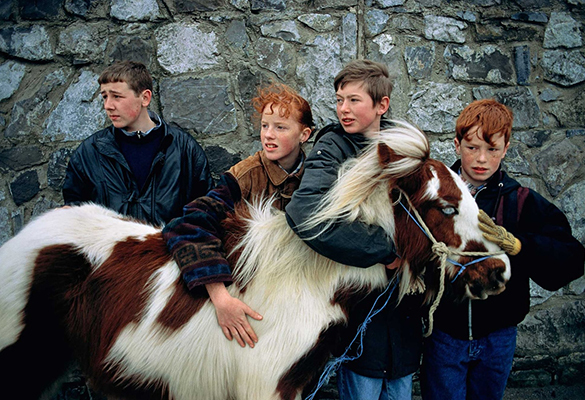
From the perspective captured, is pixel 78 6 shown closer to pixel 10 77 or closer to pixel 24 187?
pixel 10 77

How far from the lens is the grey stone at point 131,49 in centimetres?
Answer: 277

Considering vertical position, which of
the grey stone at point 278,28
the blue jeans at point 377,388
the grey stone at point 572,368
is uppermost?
the grey stone at point 278,28

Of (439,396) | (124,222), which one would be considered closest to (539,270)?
(439,396)

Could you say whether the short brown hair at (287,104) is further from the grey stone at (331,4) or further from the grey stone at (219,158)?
the grey stone at (331,4)

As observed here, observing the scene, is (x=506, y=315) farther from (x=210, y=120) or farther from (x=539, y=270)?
(x=210, y=120)

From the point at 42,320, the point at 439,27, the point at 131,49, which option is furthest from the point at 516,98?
the point at 42,320

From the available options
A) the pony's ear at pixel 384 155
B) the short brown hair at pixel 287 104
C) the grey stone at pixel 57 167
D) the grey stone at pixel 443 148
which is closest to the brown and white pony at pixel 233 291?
the pony's ear at pixel 384 155

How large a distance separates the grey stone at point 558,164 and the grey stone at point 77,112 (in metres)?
3.20

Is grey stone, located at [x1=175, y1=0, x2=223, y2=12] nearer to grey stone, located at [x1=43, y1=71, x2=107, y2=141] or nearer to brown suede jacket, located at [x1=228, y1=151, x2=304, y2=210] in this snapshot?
grey stone, located at [x1=43, y1=71, x2=107, y2=141]

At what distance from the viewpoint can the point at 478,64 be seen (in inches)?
114

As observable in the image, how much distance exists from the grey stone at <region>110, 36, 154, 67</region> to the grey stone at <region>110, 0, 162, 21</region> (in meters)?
0.14

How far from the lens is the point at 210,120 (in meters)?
2.83

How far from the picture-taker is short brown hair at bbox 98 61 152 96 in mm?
2271

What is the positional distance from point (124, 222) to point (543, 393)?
3.09 metres
